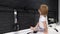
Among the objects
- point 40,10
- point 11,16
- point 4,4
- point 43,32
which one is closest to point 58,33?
point 43,32

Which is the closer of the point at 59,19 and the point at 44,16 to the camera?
the point at 44,16

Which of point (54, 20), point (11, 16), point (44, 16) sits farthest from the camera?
point (54, 20)

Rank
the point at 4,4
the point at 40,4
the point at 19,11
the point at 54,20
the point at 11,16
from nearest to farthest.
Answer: the point at 4,4 → the point at 11,16 → the point at 19,11 → the point at 40,4 → the point at 54,20

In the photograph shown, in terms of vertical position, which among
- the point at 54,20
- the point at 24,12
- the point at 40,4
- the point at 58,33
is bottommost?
the point at 58,33

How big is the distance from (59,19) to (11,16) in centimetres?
208

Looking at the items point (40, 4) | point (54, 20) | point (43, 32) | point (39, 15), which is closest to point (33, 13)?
point (39, 15)

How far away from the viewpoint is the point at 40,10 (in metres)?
2.75

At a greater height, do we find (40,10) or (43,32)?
(40,10)

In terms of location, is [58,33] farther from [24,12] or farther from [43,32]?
[24,12]

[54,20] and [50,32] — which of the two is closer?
[50,32]

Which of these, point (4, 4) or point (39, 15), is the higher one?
point (4, 4)

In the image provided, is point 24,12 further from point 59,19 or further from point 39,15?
point 59,19

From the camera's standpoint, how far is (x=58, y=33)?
2980 mm

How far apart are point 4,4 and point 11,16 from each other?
0.99 ft
